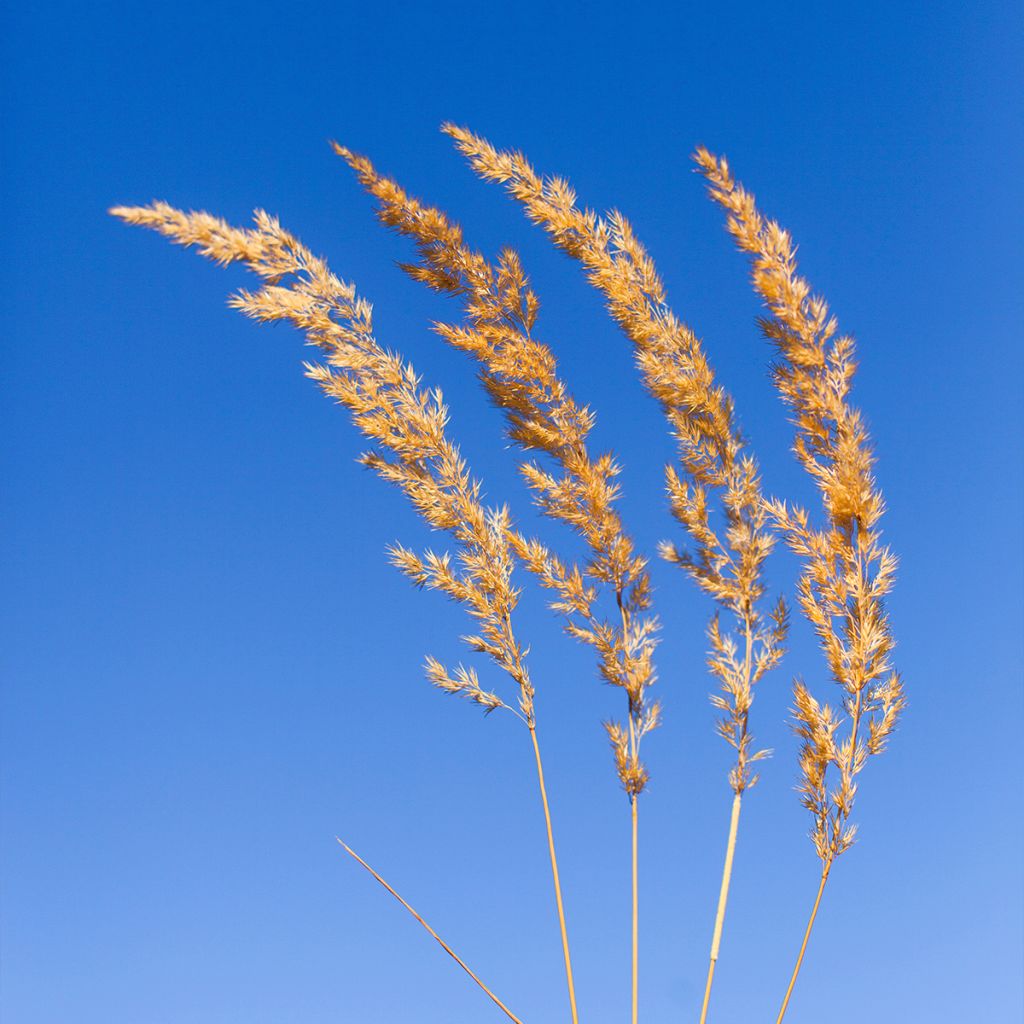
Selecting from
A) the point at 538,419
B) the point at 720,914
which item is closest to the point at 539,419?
the point at 538,419

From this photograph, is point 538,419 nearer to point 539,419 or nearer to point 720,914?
point 539,419

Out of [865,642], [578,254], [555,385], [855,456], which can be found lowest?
[865,642]

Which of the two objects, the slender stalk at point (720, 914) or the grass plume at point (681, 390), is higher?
the grass plume at point (681, 390)

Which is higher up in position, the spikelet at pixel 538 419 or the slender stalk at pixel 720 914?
the spikelet at pixel 538 419

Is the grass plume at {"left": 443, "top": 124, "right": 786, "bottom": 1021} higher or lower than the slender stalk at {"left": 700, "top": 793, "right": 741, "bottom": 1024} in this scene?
higher

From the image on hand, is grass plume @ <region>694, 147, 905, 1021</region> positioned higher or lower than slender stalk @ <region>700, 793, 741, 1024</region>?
higher

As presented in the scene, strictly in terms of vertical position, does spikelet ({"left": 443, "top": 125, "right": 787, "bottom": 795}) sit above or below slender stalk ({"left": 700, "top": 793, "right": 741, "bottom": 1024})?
above

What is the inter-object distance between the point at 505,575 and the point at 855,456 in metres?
0.64

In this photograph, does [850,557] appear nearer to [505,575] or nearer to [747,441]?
[747,441]

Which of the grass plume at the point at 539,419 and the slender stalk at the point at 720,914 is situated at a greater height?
the grass plume at the point at 539,419

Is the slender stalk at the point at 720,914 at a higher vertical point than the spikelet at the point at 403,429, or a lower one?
lower

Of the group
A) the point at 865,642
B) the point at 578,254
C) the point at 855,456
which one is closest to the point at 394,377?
the point at 578,254

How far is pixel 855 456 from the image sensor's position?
1880 mm

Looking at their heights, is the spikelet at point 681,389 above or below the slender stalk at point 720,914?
above
